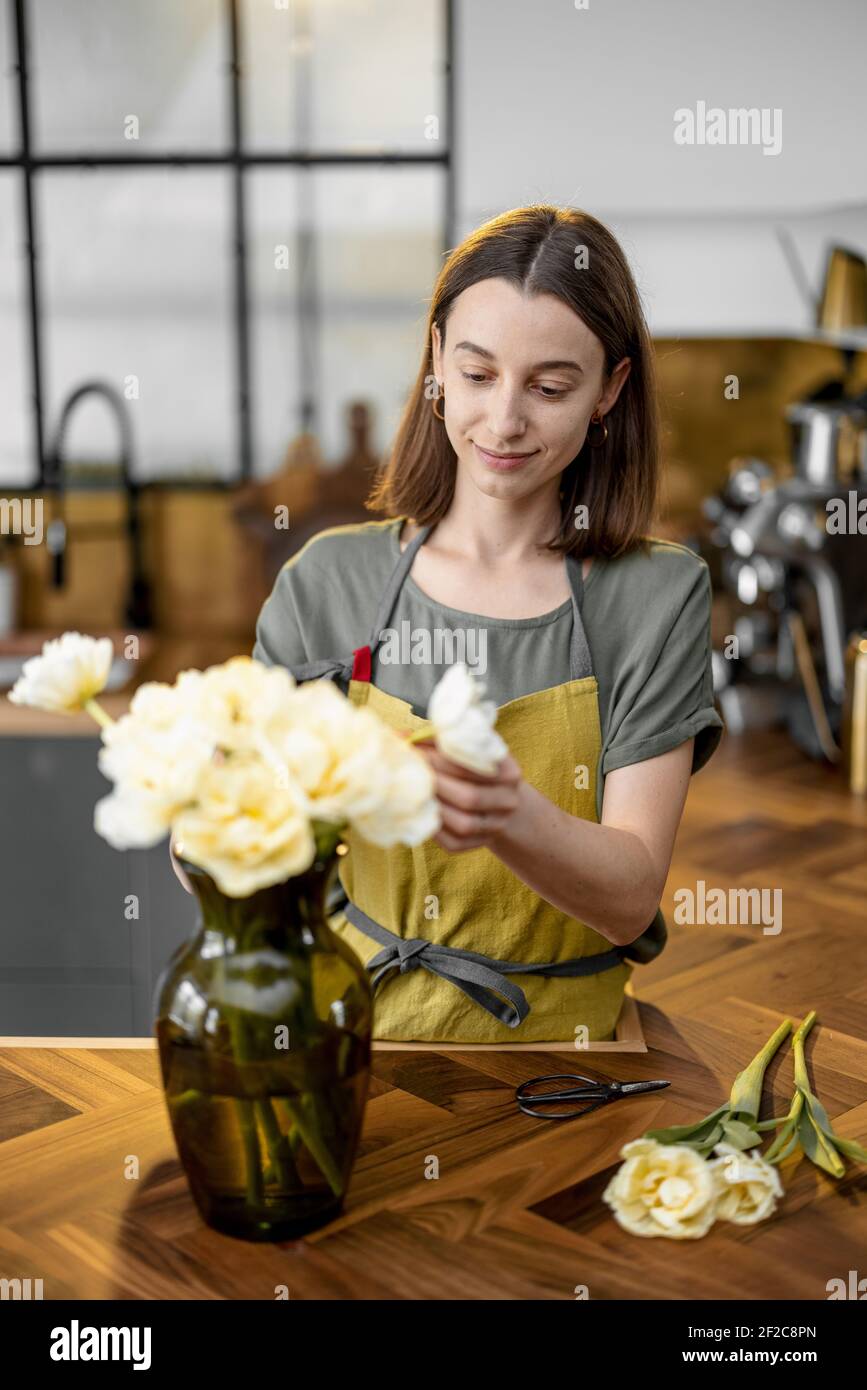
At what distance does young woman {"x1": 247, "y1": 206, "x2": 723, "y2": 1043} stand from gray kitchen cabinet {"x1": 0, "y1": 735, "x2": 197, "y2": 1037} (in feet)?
3.86

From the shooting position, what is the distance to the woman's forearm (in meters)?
1.06

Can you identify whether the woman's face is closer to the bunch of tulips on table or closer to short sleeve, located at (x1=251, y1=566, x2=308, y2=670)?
short sleeve, located at (x1=251, y1=566, x2=308, y2=670)

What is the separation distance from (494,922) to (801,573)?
2.45 metres

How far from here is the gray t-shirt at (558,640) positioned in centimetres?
136

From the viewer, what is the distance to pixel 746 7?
411cm

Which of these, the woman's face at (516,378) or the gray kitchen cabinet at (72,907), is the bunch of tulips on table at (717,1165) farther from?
the gray kitchen cabinet at (72,907)

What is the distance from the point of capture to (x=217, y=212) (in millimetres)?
5309

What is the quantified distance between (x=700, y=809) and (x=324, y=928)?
2156mm

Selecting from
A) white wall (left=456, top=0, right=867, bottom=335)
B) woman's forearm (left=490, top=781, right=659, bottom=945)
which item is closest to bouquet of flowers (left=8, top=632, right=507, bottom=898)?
woman's forearm (left=490, top=781, right=659, bottom=945)

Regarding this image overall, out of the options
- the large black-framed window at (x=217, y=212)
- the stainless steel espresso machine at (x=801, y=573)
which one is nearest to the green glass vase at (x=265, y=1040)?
the stainless steel espresso machine at (x=801, y=573)

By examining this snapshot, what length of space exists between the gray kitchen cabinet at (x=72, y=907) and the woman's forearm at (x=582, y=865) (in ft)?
4.46

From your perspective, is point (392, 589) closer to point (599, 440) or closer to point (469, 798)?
point (599, 440)
